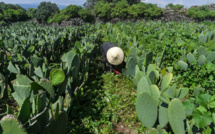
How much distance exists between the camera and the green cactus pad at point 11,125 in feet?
2.62

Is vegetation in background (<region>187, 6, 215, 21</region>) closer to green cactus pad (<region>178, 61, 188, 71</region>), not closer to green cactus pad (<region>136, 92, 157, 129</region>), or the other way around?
green cactus pad (<region>178, 61, 188, 71</region>)

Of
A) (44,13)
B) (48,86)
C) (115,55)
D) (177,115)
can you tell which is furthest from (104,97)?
(44,13)

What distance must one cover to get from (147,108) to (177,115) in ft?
0.77

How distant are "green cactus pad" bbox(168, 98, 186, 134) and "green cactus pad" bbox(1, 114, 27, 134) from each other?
0.98 meters

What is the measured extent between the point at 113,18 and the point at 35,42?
18.9 meters

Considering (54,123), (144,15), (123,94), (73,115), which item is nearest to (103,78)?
(123,94)

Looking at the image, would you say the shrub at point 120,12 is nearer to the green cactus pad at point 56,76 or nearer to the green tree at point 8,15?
the green tree at point 8,15

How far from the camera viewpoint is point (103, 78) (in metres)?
3.41

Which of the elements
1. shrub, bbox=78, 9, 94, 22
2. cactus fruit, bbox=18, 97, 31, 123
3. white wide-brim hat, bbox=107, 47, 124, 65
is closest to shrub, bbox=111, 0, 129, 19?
shrub, bbox=78, 9, 94, 22

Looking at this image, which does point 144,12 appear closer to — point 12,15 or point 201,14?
point 201,14

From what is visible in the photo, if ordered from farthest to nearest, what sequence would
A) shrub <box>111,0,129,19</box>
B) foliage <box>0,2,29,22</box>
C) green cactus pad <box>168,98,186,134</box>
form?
foliage <box>0,2,29,22</box>
shrub <box>111,0,129,19</box>
green cactus pad <box>168,98,186,134</box>

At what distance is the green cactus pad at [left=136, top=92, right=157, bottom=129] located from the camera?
138cm

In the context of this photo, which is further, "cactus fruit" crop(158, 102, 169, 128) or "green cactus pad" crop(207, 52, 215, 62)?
"green cactus pad" crop(207, 52, 215, 62)

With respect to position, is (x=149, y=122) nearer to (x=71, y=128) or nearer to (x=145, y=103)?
(x=145, y=103)
